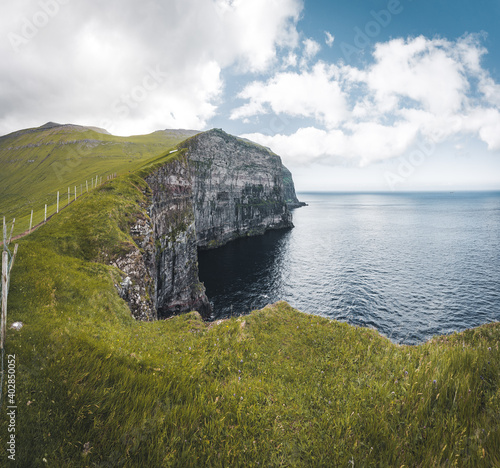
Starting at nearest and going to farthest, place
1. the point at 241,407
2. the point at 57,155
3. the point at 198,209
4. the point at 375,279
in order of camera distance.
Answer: the point at 241,407 < the point at 375,279 < the point at 198,209 < the point at 57,155

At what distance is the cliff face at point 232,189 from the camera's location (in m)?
87.5

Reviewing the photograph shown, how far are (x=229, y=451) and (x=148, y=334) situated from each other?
9150 mm

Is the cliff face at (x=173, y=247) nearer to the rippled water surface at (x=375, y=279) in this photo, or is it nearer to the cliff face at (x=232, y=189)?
A: the rippled water surface at (x=375, y=279)

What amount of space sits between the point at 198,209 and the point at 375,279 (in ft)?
203

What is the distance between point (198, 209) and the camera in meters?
87.2

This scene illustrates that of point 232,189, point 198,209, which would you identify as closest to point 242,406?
point 198,209

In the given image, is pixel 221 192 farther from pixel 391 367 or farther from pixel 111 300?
pixel 391 367

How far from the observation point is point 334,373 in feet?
26.2

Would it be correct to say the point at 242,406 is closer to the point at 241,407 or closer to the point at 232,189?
the point at 241,407

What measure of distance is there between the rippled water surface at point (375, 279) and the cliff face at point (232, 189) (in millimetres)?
11860

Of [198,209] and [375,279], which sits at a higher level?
[198,209]

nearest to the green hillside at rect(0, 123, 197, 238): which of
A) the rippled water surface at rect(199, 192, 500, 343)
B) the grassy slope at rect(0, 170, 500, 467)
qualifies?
the rippled water surface at rect(199, 192, 500, 343)

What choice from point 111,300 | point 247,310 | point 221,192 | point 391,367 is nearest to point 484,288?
point 247,310

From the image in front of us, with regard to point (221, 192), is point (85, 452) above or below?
below
